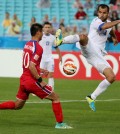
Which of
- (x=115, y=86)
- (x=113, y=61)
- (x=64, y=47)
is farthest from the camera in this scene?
(x=64, y=47)

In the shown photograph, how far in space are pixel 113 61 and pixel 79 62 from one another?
1303 mm

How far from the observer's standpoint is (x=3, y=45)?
1008 inches

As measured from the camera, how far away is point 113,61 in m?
23.3

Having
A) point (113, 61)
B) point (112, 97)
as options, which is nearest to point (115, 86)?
point (113, 61)

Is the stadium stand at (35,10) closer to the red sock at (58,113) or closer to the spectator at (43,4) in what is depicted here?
the spectator at (43,4)

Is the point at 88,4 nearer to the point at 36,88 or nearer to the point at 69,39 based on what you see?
the point at 69,39

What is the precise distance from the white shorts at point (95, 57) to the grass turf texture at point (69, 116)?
1.01 m

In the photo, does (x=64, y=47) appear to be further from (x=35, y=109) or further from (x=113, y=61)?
(x=35, y=109)

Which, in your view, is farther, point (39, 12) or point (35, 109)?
point (39, 12)

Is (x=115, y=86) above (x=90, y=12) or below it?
below

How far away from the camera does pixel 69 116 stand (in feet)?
44.1

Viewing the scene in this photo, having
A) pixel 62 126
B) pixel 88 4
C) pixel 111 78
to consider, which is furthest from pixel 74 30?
pixel 62 126

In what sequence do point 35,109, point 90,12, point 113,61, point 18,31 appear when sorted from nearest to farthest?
point 35,109 < point 113,61 < point 18,31 < point 90,12

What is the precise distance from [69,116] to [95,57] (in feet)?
5.40
